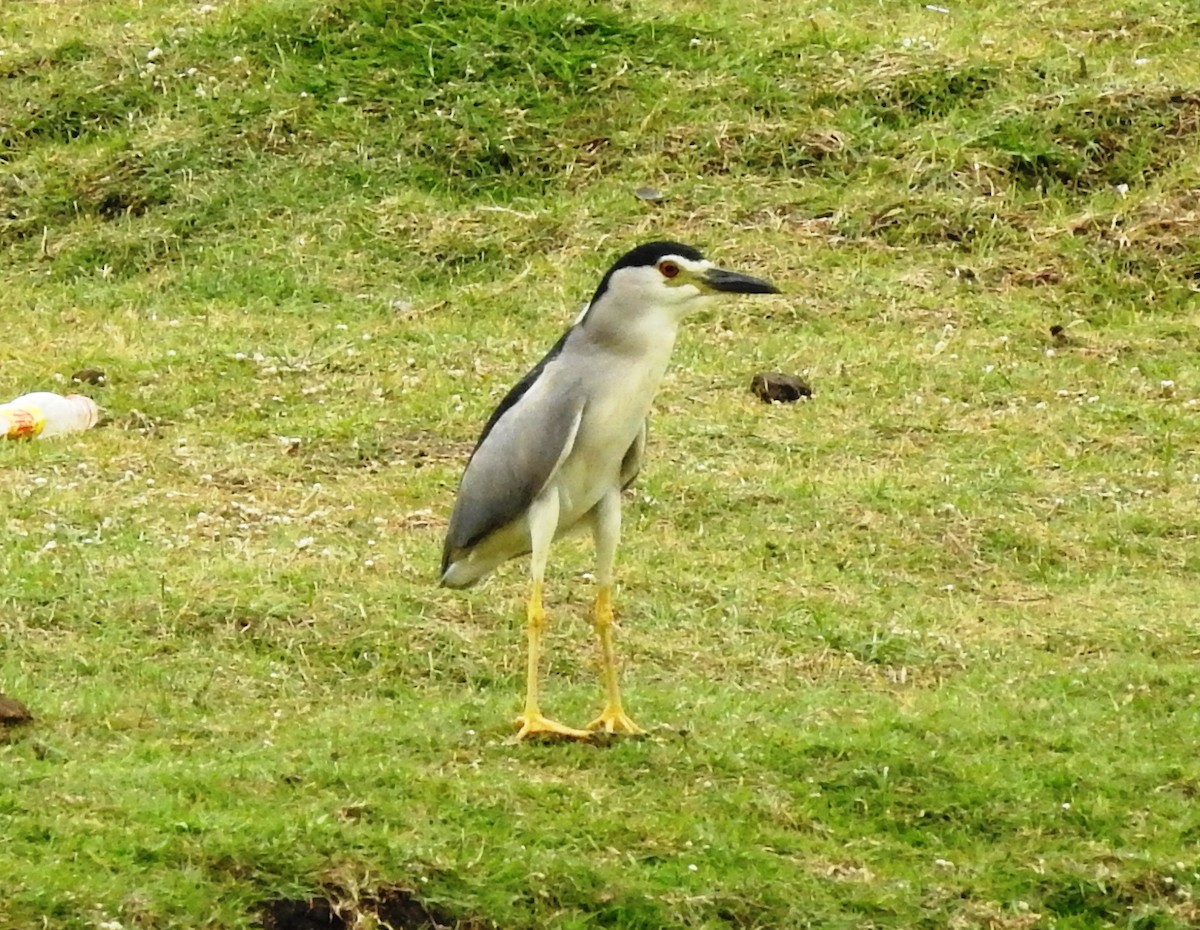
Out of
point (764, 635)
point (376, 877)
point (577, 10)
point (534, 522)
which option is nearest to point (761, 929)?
point (376, 877)

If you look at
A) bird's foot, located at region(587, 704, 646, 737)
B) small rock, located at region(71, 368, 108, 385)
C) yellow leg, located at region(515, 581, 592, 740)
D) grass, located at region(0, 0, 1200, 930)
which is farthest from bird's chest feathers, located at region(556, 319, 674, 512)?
small rock, located at region(71, 368, 108, 385)

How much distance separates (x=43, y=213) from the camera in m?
13.0

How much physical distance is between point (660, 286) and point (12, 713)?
222 cm

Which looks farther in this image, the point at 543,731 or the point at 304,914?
the point at 543,731

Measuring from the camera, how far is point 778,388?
10500mm

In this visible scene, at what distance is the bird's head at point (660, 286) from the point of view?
22.1ft

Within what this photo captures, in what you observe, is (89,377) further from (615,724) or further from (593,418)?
(615,724)

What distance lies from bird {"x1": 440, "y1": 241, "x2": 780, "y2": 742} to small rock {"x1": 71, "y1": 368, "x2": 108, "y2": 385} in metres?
4.06

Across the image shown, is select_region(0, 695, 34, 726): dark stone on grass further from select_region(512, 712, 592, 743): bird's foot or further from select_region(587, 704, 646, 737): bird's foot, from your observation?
select_region(587, 704, 646, 737): bird's foot

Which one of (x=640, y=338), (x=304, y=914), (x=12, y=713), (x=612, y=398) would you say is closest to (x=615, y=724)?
(x=612, y=398)

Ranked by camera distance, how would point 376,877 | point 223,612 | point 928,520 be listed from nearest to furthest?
point 376,877 < point 223,612 < point 928,520

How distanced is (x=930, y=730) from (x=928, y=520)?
2.16 meters

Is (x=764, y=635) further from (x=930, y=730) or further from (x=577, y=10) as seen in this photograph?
(x=577, y=10)

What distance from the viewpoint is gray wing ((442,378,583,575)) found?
22.1 ft
